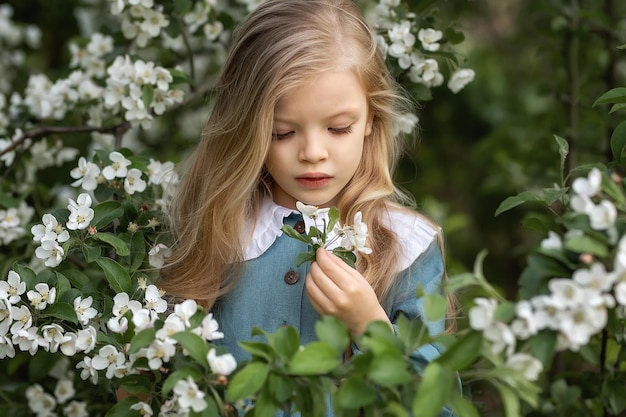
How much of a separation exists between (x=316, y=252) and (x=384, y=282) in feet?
0.85

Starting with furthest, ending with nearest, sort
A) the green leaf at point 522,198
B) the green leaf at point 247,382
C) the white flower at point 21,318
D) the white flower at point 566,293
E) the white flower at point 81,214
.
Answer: the white flower at point 81,214 → the white flower at point 21,318 → the green leaf at point 522,198 → the green leaf at point 247,382 → the white flower at point 566,293

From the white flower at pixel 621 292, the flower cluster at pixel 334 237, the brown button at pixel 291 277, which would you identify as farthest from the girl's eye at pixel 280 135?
the white flower at pixel 621 292

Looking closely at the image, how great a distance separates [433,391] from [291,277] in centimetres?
71

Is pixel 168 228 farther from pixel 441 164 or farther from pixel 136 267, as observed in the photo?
pixel 441 164

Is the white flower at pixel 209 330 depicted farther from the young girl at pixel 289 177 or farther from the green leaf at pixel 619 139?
the green leaf at pixel 619 139

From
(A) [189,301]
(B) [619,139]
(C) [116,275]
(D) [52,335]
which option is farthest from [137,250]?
(B) [619,139]

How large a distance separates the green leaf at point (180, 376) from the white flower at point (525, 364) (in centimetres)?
52

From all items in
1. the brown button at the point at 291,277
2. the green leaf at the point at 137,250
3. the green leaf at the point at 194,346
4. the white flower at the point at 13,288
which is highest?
the green leaf at the point at 194,346

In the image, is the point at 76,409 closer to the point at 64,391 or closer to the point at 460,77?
the point at 64,391

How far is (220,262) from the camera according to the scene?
196 cm

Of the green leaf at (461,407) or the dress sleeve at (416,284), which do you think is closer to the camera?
the green leaf at (461,407)

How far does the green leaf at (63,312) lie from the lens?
170 centimetres

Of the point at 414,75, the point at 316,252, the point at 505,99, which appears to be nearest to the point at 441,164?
the point at 505,99

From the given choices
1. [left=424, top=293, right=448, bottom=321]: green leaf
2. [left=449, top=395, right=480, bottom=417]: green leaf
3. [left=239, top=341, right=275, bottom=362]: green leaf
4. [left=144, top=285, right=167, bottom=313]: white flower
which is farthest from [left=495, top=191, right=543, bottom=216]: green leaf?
[left=144, top=285, right=167, bottom=313]: white flower
